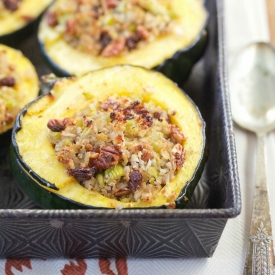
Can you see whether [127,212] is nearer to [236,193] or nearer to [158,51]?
[236,193]

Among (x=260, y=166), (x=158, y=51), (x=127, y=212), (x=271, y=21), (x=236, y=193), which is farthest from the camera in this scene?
(x=271, y=21)

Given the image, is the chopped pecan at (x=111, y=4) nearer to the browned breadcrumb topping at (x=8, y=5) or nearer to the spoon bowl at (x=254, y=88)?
the browned breadcrumb topping at (x=8, y=5)

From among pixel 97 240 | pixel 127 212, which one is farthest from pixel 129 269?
pixel 127 212

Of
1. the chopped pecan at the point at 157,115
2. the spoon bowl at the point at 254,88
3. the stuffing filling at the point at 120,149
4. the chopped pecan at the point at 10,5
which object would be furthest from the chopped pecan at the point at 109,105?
the chopped pecan at the point at 10,5

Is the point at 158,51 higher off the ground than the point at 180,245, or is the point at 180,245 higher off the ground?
the point at 158,51

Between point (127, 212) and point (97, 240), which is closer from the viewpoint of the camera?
point (127, 212)

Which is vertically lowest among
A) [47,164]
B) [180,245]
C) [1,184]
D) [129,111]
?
[1,184]

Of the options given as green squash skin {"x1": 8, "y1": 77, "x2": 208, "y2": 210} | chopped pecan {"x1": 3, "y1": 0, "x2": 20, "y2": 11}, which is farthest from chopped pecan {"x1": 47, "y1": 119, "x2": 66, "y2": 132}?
chopped pecan {"x1": 3, "y1": 0, "x2": 20, "y2": 11}
